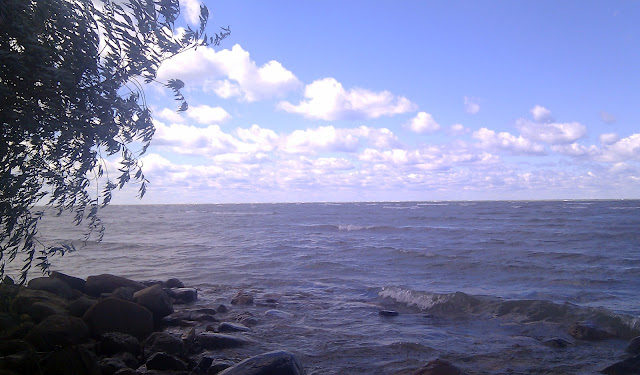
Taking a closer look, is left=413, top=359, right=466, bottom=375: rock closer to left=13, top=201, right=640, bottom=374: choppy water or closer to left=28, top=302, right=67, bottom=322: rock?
left=13, top=201, right=640, bottom=374: choppy water

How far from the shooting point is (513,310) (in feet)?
40.3

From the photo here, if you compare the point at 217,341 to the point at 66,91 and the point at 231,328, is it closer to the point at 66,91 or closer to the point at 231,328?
the point at 231,328

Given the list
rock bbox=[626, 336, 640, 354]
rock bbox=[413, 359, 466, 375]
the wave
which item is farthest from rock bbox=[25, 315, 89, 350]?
rock bbox=[626, 336, 640, 354]

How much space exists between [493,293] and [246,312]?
8.38m

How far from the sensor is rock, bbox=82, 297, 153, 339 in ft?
29.1

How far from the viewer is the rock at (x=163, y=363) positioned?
738 cm

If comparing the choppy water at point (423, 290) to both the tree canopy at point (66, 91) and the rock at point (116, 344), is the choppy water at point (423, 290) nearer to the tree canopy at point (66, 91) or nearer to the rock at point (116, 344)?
the rock at point (116, 344)

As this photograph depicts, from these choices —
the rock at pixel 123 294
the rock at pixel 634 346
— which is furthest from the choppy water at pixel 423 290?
the rock at pixel 123 294

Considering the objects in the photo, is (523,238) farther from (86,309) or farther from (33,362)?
(33,362)

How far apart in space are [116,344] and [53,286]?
4466mm

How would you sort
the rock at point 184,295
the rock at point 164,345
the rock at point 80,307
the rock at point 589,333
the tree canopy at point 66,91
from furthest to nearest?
1. the rock at point 184,295
2. the rock at point 589,333
3. the rock at point 80,307
4. the rock at point 164,345
5. the tree canopy at point 66,91

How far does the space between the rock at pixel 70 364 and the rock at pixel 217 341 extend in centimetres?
282

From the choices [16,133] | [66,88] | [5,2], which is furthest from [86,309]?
[5,2]

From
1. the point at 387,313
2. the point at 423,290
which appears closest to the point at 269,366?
the point at 387,313
